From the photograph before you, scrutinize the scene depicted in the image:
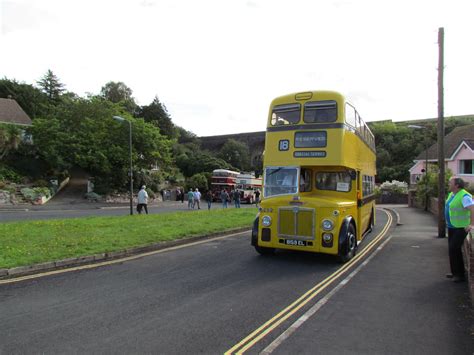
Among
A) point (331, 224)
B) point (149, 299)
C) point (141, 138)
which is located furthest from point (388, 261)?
point (141, 138)

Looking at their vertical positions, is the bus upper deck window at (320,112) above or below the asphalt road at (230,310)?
above

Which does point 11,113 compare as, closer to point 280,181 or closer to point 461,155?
point 280,181

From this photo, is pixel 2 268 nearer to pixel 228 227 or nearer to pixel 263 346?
pixel 263 346

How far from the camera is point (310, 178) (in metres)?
10.3

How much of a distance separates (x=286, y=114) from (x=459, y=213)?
459 cm

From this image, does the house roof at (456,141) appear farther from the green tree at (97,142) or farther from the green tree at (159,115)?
the green tree at (159,115)

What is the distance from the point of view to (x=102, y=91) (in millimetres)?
75875

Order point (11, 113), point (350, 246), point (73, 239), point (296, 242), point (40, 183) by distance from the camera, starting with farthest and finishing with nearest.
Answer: point (11, 113)
point (40, 183)
point (73, 239)
point (350, 246)
point (296, 242)

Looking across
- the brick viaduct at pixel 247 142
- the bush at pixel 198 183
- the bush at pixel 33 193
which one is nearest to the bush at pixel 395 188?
the bush at pixel 198 183

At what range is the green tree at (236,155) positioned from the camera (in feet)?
242

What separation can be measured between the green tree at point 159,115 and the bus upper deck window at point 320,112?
5407cm

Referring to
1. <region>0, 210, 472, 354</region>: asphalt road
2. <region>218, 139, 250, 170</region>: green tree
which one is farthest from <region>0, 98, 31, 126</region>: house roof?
<region>0, 210, 472, 354</region>: asphalt road

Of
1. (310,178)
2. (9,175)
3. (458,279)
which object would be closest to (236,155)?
(9,175)

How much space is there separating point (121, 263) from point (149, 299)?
2.82 m
